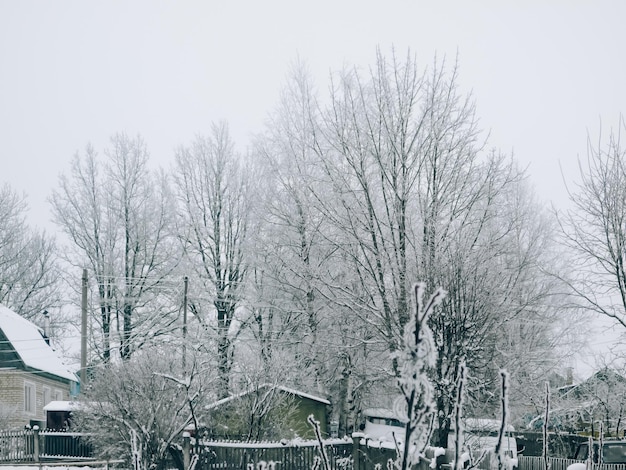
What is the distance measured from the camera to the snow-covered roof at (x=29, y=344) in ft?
103

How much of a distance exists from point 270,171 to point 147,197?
7.97m

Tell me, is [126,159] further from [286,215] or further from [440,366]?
[440,366]

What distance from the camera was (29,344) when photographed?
32.6 m

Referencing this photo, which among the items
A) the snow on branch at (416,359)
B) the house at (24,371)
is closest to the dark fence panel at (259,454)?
the snow on branch at (416,359)

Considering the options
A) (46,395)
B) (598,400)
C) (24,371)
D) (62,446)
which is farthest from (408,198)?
(46,395)

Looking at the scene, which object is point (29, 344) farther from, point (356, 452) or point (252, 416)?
point (356, 452)

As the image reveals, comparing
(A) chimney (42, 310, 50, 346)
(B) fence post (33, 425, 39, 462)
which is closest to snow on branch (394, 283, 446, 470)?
(B) fence post (33, 425, 39, 462)

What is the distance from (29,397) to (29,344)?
2.02 meters

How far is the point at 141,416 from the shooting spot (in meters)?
15.3

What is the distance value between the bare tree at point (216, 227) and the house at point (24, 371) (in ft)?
23.2

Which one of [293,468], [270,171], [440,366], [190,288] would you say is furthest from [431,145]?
[190,288]

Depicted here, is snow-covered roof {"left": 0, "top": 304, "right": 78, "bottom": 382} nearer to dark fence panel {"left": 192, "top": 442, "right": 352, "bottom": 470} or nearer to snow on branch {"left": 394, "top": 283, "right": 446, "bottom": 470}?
dark fence panel {"left": 192, "top": 442, "right": 352, "bottom": 470}

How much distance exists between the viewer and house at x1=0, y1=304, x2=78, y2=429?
3067 cm

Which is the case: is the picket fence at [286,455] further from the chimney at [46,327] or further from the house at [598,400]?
the chimney at [46,327]
